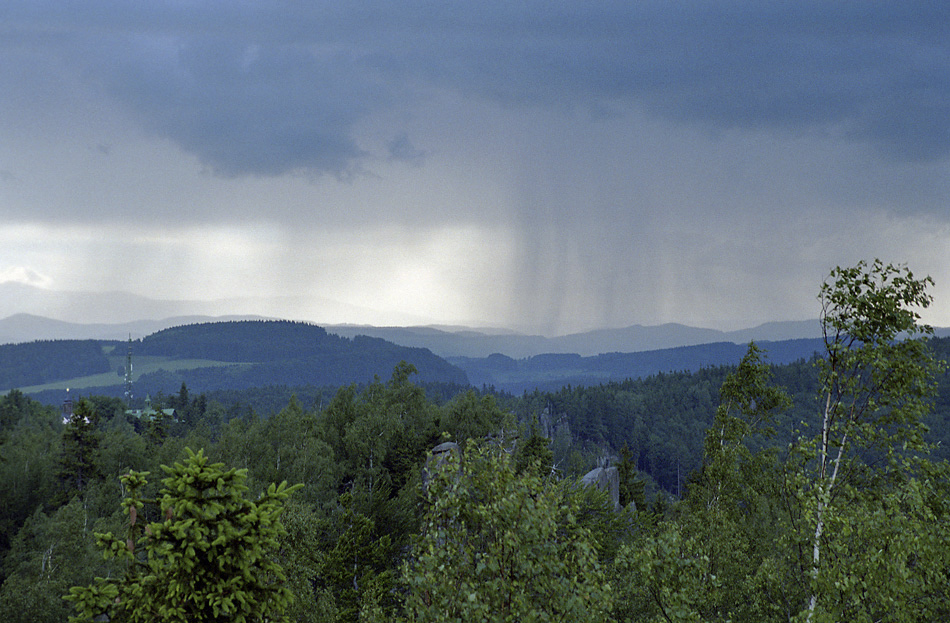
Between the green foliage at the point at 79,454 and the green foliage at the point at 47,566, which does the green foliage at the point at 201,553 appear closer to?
the green foliage at the point at 47,566

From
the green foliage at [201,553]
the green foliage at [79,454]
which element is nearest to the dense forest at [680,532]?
the green foliage at [201,553]

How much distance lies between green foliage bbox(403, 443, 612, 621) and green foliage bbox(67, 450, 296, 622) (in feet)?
10.7

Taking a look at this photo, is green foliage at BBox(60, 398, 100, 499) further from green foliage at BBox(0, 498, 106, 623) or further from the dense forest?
the dense forest

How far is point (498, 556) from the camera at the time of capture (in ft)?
42.3

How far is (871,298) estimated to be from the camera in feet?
57.1

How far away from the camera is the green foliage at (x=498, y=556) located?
40.6ft

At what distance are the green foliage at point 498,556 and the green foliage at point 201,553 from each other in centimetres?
326

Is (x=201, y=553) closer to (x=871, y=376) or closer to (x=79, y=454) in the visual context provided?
(x=871, y=376)

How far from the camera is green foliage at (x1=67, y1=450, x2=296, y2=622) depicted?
1191 centimetres

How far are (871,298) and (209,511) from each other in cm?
1823

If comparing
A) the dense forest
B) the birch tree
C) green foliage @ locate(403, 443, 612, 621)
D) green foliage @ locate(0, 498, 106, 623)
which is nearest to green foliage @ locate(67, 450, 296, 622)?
the dense forest

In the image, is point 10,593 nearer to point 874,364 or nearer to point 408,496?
point 408,496

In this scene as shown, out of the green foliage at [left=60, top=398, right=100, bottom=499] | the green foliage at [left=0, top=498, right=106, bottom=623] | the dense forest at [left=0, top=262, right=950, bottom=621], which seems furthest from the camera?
the green foliage at [left=60, top=398, right=100, bottom=499]

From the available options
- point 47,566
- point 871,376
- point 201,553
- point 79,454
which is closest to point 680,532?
point 871,376
